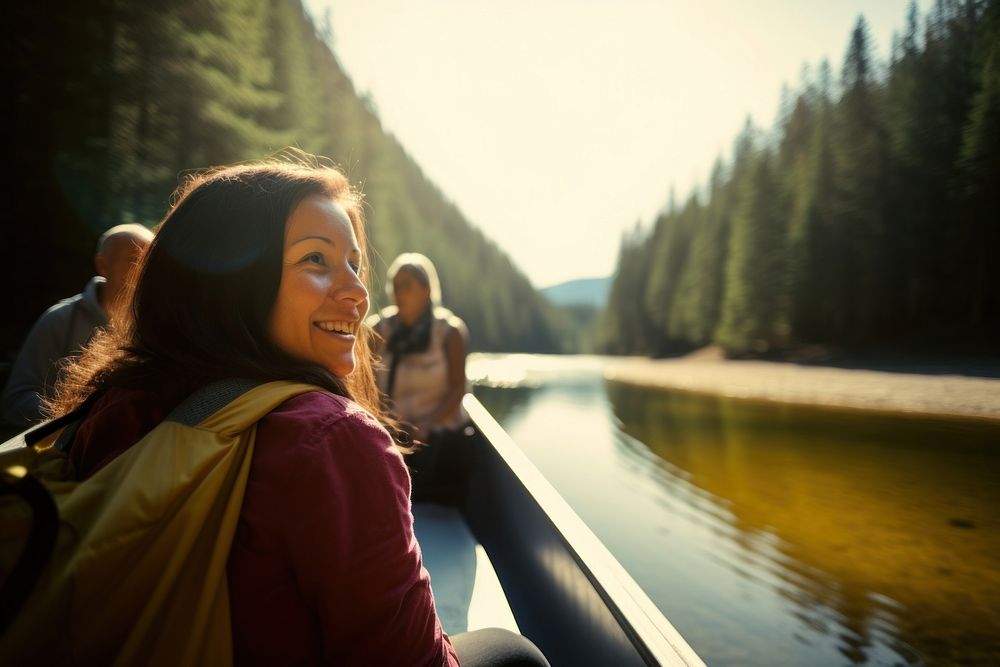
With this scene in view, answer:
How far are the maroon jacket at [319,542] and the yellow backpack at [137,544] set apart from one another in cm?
4

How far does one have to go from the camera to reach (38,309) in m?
8.50

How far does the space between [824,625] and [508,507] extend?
9.14 ft

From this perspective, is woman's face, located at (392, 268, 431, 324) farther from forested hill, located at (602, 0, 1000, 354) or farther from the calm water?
forested hill, located at (602, 0, 1000, 354)

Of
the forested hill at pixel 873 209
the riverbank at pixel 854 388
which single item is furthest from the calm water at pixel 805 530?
the forested hill at pixel 873 209

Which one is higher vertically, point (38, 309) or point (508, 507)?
point (38, 309)

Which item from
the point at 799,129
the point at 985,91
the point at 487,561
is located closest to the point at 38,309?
the point at 487,561

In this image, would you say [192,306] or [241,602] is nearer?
[241,602]

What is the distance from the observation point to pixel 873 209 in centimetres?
3281

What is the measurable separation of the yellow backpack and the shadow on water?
4.43m

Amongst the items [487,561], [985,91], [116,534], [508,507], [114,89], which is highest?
[985,91]

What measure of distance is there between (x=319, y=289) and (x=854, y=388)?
22.9 m

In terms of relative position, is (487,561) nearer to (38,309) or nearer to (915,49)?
(38,309)

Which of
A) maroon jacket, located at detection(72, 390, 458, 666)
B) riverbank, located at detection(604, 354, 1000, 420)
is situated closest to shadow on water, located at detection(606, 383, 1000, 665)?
riverbank, located at detection(604, 354, 1000, 420)

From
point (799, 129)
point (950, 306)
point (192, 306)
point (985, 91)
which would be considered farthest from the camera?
point (799, 129)
